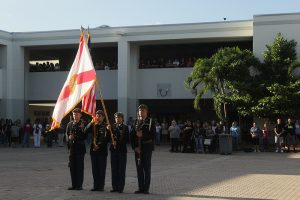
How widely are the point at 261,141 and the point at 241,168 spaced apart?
970cm

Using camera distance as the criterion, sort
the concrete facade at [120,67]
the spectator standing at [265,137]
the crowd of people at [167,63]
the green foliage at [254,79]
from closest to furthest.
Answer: the spectator standing at [265,137]
the green foliage at [254,79]
the concrete facade at [120,67]
the crowd of people at [167,63]

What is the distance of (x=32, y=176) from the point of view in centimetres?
1430

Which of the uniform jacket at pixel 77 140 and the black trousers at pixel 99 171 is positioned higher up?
the uniform jacket at pixel 77 140

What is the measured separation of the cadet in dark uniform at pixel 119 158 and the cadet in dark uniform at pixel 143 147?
0.29m

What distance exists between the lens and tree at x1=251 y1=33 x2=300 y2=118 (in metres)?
26.4

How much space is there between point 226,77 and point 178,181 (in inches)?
613

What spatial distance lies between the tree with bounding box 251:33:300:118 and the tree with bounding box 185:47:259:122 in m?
0.70

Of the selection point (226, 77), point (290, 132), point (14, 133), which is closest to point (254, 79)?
point (226, 77)

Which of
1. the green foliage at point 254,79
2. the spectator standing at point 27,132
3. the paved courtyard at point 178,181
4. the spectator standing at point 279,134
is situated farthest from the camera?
the spectator standing at point 27,132

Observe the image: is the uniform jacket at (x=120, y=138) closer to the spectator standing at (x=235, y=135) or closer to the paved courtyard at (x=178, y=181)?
the paved courtyard at (x=178, y=181)

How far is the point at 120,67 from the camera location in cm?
3272

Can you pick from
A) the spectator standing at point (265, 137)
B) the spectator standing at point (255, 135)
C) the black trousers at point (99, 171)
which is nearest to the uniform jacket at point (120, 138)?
the black trousers at point (99, 171)

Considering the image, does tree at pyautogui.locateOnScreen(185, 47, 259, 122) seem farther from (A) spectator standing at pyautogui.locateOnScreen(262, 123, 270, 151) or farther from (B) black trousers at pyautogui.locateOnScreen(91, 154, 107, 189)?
(B) black trousers at pyautogui.locateOnScreen(91, 154, 107, 189)

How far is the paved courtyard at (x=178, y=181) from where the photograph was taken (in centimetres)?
1078
